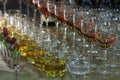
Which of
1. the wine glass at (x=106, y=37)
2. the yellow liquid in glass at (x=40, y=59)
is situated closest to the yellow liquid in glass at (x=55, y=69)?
the yellow liquid in glass at (x=40, y=59)

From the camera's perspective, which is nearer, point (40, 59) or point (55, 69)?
point (55, 69)

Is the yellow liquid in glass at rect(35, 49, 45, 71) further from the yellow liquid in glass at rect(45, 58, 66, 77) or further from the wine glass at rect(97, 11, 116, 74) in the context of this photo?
the wine glass at rect(97, 11, 116, 74)

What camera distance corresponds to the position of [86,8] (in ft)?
37.9

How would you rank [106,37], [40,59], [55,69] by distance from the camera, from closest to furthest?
[55,69], [40,59], [106,37]

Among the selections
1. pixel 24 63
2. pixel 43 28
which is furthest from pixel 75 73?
pixel 43 28

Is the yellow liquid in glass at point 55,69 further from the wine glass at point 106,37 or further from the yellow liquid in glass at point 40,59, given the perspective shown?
the wine glass at point 106,37

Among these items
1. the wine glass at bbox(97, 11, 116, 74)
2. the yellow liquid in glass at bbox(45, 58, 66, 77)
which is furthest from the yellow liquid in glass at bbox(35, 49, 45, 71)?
the wine glass at bbox(97, 11, 116, 74)

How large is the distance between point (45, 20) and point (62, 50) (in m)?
2.61

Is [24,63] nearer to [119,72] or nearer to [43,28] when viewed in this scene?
[119,72]

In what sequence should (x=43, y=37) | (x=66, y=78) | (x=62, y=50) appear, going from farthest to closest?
(x=43, y=37) < (x=62, y=50) < (x=66, y=78)

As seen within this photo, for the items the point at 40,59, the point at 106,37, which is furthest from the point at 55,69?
the point at 106,37

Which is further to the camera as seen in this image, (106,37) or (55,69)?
(106,37)

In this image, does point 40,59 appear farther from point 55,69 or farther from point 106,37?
point 106,37

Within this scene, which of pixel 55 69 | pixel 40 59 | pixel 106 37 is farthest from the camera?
pixel 106 37
